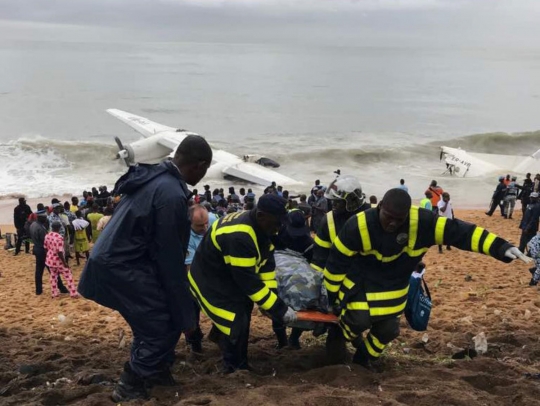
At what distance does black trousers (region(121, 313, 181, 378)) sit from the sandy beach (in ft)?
0.85

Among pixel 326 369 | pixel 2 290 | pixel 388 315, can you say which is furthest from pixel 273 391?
pixel 2 290

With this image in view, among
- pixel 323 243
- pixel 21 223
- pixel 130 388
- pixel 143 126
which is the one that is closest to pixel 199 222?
pixel 323 243

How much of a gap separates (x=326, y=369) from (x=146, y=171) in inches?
89.0

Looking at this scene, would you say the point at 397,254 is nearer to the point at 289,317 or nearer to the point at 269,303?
the point at 289,317

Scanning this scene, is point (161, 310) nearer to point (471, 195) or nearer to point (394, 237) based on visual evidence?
point (394, 237)

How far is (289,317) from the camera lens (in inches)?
185

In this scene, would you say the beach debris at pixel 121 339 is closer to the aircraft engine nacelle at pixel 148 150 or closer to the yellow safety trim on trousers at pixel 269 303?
the yellow safety trim on trousers at pixel 269 303

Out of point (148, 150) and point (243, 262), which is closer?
point (243, 262)

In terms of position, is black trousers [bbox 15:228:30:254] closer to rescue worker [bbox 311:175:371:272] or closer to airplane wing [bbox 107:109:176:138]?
rescue worker [bbox 311:175:371:272]

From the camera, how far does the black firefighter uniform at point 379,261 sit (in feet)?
15.7

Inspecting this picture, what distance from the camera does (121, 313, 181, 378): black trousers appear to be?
4305mm

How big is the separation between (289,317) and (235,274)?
57 centimetres

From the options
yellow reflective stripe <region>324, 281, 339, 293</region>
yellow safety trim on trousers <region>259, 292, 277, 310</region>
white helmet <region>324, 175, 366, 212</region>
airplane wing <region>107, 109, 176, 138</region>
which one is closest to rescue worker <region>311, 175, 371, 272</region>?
white helmet <region>324, 175, 366, 212</region>

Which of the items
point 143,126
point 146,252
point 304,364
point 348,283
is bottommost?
point 304,364
